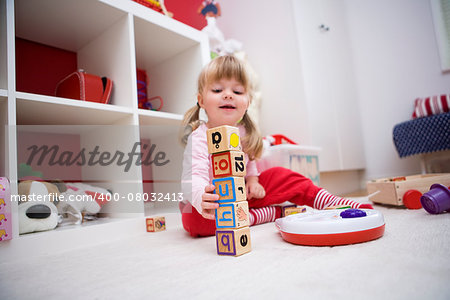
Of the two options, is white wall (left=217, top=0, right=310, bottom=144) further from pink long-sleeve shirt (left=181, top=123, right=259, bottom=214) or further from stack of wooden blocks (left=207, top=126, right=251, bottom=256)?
stack of wooden blocks (left=207, top=126, right=251, bottom=256)

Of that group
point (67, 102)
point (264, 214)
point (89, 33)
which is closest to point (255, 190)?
point (264, 214)

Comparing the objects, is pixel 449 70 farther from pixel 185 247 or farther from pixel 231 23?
pixel 185 247

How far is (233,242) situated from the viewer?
0.58 meters

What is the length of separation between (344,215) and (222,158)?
0.27 m

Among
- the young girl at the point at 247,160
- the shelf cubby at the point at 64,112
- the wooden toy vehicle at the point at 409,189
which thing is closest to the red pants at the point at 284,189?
the young girl at the point at 247,160

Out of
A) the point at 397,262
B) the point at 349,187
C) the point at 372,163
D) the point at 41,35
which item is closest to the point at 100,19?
the point at 41,35

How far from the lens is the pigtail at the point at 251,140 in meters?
1.00

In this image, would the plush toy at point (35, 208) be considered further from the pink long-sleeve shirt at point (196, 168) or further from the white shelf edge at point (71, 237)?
the pink long-sleeve shirt at point (196, 168)

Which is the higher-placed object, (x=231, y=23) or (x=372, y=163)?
(x=231, y=23)

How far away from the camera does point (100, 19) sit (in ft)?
3.63

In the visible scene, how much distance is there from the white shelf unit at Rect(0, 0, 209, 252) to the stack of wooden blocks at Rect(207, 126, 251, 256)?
0.47 meters

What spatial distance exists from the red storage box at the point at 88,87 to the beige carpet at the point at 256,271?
53 centimetres

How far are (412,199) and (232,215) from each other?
709 mm

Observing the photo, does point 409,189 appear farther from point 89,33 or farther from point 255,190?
point 89,33
